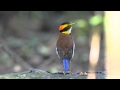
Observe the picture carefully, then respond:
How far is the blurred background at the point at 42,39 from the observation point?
7625mm

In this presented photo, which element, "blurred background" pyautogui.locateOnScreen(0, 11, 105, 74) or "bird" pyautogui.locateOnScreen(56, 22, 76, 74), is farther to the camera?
"blurred background" pyautogui.locateOnScreen(0, 11, 105, 74)

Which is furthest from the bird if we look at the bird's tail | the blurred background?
the blurred background

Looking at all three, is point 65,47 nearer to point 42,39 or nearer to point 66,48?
point 66,48

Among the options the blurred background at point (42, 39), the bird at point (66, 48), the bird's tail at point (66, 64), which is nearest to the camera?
the bird's tail at point (66, 64)

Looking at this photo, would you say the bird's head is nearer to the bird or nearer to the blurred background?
the bird

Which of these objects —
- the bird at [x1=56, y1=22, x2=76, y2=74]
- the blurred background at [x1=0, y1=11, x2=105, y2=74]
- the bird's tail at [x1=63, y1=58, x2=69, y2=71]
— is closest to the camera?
the bird's tail at [x1=63, y1=58, x2=69, y2=71]

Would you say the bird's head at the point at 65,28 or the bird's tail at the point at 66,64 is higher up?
the bird's head at the point at 65,28

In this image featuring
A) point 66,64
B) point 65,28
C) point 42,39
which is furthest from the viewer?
point 42,39

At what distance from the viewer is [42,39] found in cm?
897

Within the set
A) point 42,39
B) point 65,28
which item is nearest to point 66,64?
point 65,28

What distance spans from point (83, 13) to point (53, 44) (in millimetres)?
950

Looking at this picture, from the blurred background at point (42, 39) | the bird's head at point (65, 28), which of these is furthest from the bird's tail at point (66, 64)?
the blurred background at point (42, 39)

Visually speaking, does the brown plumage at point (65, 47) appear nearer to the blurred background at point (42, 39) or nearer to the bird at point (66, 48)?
the bird at point (66, 48)

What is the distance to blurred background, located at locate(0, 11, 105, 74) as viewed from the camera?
25.0ft
